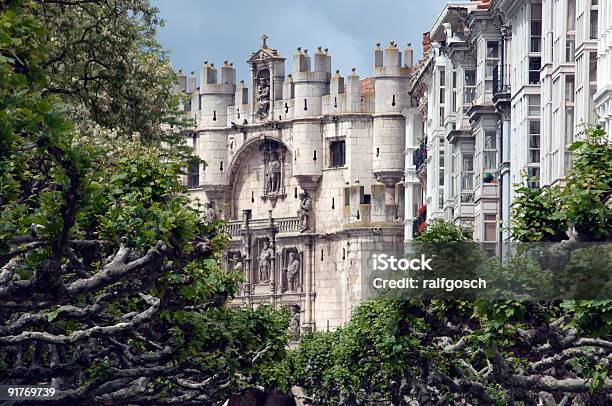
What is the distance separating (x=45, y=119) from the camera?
45781 mm

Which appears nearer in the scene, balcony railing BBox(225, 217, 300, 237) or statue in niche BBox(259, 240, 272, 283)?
balcony railing BBox(225, 217, 300, 237)

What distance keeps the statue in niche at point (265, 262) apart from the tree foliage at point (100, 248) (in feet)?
265

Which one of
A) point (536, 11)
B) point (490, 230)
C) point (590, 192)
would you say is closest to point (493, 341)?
point (590, 192)

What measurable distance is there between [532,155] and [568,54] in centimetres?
743

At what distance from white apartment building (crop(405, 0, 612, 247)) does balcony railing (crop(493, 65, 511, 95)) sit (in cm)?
7

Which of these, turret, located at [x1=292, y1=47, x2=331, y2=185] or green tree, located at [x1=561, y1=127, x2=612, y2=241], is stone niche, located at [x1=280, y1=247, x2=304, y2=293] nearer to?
turret, located at [x1=292, y1=47, x2=331, y2=185]

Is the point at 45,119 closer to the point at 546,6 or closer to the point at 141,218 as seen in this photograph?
the point at 141,218

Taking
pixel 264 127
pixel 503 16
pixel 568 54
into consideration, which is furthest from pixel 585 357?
pixel 264 127

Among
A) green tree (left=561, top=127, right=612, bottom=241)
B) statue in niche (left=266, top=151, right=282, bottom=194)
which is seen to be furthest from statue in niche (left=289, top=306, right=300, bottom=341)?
green tree (left=561, top=127, right=612, bottom=241)

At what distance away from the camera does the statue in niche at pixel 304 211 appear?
170875 millimetres

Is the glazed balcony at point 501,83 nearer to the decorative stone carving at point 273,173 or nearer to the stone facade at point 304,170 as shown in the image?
the stone facade at point 304,170

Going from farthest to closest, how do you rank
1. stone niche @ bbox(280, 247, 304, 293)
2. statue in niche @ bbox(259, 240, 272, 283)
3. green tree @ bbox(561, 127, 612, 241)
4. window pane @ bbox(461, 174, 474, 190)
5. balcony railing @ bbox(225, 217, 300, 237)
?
statue in niche @ bbox(259, 240, 272, 283) < stone niche @ bbox(280, 247, 304, 293) < balcony railing @ bbox(225, 217, 300, 237) < window pane @ bbox(461, 174, 474, 190) < green tree @ bbox(561, 127, 612, 241)

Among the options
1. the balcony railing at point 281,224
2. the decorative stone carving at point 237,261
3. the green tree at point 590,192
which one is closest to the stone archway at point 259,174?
the balcony railing at point 281,224

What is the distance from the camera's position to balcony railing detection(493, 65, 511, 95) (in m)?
94.4
